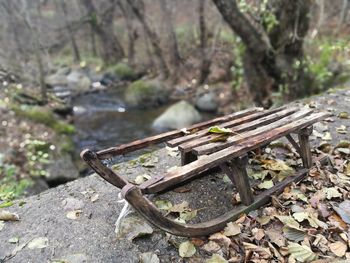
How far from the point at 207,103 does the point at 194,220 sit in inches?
308

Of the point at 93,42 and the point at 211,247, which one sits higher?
the point at 211,247

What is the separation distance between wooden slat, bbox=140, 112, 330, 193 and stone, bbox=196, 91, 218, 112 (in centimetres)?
707

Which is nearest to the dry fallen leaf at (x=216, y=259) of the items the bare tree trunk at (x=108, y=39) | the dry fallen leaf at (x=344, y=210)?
the dry fallen leaf at (x=344, y=210)

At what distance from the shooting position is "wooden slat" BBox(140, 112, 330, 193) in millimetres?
1981

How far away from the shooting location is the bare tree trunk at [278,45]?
21.5 ft

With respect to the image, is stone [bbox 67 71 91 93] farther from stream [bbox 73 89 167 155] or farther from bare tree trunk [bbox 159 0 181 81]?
bare tree trunk [bbox 159 0 181 81]

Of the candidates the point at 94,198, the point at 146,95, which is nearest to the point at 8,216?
the point at 94,198

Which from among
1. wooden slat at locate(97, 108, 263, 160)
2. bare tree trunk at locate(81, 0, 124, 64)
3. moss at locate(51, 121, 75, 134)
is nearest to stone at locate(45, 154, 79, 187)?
moss at locate(51, 121, 75, 134)

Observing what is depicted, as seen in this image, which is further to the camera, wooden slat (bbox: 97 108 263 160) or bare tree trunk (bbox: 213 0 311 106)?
bare tree trunk (bbox: 213 0 311 106)

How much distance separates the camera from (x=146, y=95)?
36.5 ft

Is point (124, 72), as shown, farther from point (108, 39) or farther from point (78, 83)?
point (108, 39)

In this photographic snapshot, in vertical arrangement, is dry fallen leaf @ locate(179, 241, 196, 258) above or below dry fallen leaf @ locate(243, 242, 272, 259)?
above

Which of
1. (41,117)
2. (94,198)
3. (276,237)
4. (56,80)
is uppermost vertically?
(94,198)

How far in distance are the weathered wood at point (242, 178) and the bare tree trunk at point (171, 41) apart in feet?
35.7
